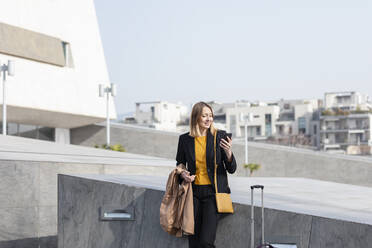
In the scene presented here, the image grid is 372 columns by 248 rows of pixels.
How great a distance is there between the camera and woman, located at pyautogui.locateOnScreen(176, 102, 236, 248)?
5.81 m

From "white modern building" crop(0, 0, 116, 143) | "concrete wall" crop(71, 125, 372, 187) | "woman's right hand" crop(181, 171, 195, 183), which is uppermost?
"white modern building" crop(0, 0, 116, 143)

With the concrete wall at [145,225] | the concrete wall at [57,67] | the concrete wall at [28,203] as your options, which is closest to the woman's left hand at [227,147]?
the concrete wall at [145,225]

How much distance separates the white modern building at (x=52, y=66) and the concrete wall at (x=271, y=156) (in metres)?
1.57

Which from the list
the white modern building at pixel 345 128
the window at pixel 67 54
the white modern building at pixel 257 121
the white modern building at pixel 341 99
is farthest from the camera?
the white modern building at pixel 341 99

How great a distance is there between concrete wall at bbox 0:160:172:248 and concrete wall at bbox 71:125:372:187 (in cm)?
2061

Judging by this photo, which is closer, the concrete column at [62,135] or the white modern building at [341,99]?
the concrete column at [62,135]

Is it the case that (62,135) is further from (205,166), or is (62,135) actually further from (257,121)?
(257,121)

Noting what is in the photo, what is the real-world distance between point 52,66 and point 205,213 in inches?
921

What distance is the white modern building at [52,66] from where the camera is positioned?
2556cm

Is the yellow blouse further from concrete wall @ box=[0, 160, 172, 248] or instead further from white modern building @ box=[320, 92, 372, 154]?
white modern building @ box=[320, 92, 372, 154]

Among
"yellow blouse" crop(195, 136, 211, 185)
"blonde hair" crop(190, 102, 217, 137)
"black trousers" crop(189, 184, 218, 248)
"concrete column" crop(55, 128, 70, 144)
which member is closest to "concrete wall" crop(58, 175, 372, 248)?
"black trousers" crop(189, 184, 218, 248)

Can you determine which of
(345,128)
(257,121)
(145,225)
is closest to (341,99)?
(345,128)

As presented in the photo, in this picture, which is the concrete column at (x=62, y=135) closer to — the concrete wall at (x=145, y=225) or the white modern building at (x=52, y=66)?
the white modern building at (x=52, y=66)

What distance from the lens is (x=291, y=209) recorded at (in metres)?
5.84
